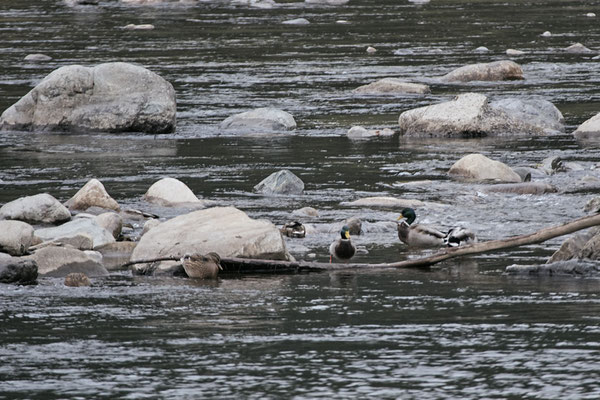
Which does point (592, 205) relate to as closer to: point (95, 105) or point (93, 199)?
point (93, 199)

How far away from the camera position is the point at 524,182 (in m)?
15.1

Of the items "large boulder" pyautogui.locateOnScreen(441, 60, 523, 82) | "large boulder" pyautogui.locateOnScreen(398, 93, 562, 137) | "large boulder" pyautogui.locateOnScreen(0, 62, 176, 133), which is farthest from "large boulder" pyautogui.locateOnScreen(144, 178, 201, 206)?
"large boulder" pyautogui.locateOnScreen(441, 60, 523, 82)

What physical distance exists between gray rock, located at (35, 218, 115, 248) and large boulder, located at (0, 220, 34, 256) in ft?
1.11

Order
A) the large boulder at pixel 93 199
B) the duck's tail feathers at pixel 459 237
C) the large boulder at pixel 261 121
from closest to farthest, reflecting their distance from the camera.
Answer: the duck's tail feathers at pixel 459 237 → the large boulder at pixel 93 199 → the large boulder at pixel 261 121

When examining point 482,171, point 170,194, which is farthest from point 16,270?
point 482,171

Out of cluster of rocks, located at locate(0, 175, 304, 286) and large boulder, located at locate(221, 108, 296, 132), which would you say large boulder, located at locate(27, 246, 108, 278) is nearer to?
cluster of rocks, located at locate(0, 175, 304, 286)

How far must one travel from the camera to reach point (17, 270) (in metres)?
10.2

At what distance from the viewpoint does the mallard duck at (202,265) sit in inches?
414

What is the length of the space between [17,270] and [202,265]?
1.46 m

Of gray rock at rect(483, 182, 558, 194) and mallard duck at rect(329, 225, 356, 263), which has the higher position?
mallard duck at rect(329, 225, 356, 263)

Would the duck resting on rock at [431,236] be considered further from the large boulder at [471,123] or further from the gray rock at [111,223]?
the large boulder at [471,123]

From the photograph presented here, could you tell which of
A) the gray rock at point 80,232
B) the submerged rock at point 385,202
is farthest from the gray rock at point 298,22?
the gray rock at point 80,232

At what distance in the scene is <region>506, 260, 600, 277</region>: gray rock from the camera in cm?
1026

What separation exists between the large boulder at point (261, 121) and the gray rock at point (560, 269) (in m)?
10.3
